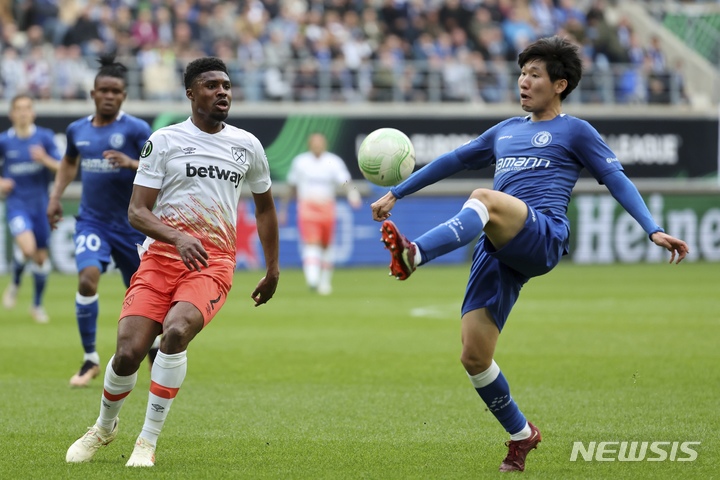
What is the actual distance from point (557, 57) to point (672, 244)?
1357 millimetres

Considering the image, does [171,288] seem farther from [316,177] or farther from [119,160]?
[316,177]

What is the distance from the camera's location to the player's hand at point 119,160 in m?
9.20

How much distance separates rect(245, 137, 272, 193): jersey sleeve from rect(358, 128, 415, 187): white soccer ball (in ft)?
1.94

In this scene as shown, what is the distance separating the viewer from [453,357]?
12172mm

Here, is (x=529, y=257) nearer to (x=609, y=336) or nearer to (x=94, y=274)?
(x=94, y=274)

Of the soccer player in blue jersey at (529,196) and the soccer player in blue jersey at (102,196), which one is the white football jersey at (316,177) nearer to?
the soccer player in blue jersey at (102,196)

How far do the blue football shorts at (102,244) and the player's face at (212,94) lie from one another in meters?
3.28

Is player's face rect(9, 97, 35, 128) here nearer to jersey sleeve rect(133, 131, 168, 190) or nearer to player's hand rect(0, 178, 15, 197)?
player's hand rect(0, 178, 15, 197)

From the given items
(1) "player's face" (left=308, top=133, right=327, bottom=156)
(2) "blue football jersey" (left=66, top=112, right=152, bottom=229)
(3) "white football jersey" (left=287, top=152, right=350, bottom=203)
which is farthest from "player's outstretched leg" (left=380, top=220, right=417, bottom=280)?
(3) "white football jersey" (left=287, top=152, right=350, bottom=203)

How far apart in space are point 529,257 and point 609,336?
25.8 feet

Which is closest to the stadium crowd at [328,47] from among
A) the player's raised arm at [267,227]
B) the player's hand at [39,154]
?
the player's hand at [39,154]

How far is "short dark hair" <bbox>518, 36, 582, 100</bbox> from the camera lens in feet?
22.5

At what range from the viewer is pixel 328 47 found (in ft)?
92.1

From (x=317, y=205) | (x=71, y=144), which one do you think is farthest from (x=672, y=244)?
(x=317, y=205)
